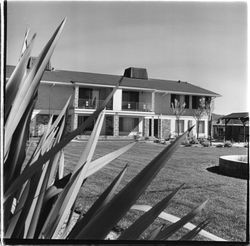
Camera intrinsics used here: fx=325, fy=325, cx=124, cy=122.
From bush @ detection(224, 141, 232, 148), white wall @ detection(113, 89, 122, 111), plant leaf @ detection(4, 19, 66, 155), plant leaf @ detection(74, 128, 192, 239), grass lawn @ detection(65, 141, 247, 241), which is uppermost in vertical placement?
white wall @ detection(113, 89, 122, 111)

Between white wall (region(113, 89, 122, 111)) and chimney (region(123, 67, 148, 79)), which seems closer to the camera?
chimney (region(123, 67, 148, 79))

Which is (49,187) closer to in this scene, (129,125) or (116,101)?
(129,125)

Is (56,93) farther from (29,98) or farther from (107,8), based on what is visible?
(29,98)

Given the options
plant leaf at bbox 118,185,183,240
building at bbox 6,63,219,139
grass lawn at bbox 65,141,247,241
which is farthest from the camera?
building at bbox 6,63,219,139

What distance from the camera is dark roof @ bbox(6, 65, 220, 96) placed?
14.6 feet

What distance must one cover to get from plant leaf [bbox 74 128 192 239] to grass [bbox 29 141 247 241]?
2106 millimetres

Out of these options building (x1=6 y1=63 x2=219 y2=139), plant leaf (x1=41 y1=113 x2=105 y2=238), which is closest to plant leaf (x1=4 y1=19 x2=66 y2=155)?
plant leaf (x1=41 y1=113 x2=105 y2=238)

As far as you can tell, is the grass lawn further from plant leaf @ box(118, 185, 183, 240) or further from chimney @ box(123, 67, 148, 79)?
plant leaf @ box(118, 185, 183, 240)

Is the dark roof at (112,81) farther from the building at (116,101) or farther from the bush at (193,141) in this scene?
the bush at (193,141)

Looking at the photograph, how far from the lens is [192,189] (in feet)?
15.6

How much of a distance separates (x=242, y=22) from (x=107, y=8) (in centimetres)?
139

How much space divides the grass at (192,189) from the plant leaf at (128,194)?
2.11 m

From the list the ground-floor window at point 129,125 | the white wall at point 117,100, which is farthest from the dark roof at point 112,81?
the ground-floor window at point 129,125

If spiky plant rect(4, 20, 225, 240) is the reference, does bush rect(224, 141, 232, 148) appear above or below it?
below
